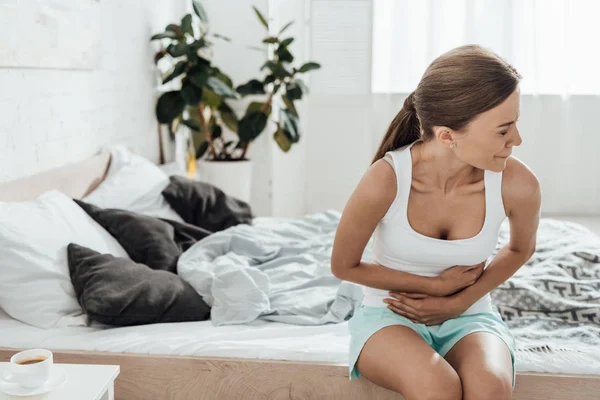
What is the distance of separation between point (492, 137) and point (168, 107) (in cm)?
280

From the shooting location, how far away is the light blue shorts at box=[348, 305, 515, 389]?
1675 millimetres

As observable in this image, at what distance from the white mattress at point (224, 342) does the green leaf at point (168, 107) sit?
2.16 m

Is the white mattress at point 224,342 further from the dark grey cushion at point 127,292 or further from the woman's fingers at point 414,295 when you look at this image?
the woman's fingers at point 414,295

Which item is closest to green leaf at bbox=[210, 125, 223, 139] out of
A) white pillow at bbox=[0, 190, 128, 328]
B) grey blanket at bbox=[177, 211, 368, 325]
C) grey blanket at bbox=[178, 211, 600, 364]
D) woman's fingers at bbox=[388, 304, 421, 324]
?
grey blanket at bbox=[177, 211, 368, 325]

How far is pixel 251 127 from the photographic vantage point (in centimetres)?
434

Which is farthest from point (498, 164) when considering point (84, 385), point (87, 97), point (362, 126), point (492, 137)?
point (362, 126)

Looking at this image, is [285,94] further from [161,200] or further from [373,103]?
[161,200]

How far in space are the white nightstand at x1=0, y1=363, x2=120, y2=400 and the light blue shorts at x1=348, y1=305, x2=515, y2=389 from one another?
22.3 inches

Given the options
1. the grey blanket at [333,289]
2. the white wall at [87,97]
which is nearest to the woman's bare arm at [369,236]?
the grey blanket at [333,289]

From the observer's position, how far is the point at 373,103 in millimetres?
5312

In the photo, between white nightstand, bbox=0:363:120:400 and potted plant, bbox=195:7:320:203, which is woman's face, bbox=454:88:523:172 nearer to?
white nightstand, bbox=0:363:120:400

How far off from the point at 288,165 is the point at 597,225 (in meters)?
2.29

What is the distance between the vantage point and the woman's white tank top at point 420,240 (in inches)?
67.2

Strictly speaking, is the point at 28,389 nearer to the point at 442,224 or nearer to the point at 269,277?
the point at 442,224
